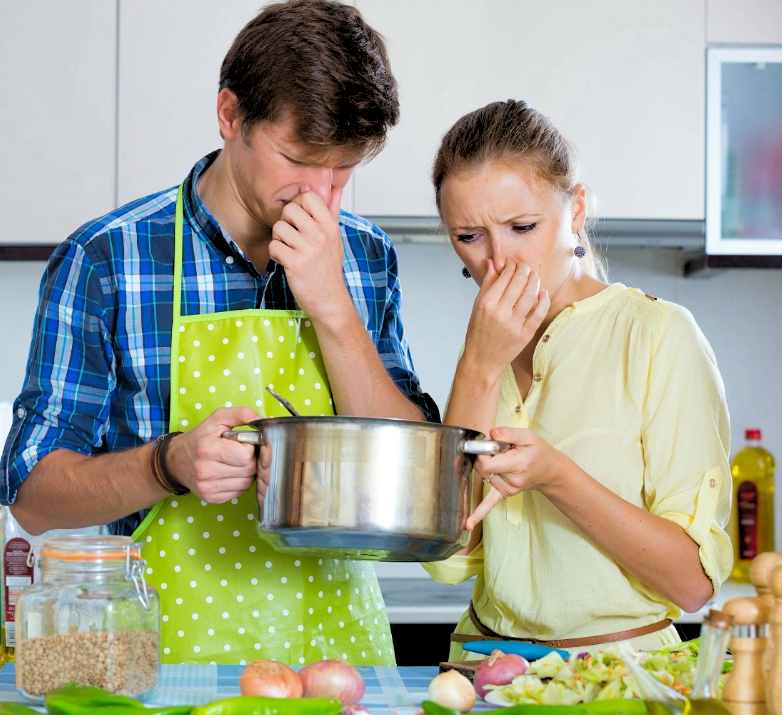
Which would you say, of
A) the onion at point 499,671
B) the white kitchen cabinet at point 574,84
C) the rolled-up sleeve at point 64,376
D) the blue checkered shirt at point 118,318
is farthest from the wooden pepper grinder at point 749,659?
the white kitchen cabinet at point 574,84

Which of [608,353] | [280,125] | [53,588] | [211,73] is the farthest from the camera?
[211,73]

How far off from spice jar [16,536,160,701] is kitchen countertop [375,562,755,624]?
129 centimetres

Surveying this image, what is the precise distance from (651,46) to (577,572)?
5.09 ft

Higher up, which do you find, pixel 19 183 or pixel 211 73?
pixel 211 73

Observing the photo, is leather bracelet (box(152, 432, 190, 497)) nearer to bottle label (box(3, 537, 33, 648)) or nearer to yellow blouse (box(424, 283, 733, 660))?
yellow blouse (box(424, 283, 733, 660))

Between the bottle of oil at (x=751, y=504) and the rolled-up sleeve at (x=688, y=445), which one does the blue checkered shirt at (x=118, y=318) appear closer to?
the rolled-up sleeve at (x=688, y=445)

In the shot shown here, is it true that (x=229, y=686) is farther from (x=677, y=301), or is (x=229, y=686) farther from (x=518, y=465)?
(x=677, y=301)

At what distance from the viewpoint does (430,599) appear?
Answer: 2.27 meters

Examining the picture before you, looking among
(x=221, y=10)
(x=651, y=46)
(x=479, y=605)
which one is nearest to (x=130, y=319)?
(x=479, y=605)

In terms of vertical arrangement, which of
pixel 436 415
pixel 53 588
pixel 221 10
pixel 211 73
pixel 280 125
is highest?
pixel 221 10

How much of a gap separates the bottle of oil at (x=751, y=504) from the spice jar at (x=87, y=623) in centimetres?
187

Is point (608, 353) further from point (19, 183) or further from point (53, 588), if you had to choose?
point (19, 183)

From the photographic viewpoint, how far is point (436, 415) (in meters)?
1.49

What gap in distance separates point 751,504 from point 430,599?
0.89 meters
